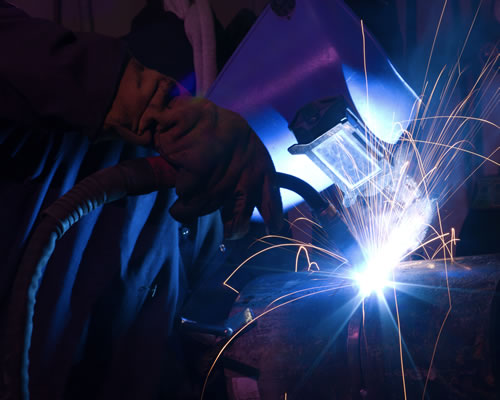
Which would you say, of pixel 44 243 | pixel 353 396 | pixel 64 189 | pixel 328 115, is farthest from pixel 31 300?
pixel 328 115

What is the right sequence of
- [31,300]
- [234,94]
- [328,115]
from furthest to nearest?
[234,94], [328,115], [31,300]

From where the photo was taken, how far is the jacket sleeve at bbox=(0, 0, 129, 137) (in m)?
0.65

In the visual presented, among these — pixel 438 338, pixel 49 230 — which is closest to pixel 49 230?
pixel 49 230

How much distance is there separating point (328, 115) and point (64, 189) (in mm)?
673

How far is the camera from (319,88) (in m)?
0.97

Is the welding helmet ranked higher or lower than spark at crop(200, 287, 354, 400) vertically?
higher

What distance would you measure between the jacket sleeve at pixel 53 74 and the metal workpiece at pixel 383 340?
56 cm

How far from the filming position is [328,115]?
0.92m

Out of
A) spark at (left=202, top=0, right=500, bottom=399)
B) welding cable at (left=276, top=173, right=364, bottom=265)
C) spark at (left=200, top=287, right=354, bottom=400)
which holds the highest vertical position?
spark at (left=202, top=0, right=500, bottom=399)

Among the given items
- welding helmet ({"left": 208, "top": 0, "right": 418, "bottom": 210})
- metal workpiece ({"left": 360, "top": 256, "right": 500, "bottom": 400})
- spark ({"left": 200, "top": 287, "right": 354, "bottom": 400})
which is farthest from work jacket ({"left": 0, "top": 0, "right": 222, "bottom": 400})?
metal workpiece ({"left": 360, "top": 256, "right": 500, "bottom": 400})

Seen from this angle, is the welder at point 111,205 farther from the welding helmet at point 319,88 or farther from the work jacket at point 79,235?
the welding helmet at point 319,88

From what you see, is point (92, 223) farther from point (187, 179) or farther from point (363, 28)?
point (363, 28)

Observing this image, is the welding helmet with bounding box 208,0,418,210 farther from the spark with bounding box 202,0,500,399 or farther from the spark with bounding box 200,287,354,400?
the spark with bounding box 200,287,354,400

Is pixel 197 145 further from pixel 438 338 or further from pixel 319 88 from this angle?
pixel 438 338
